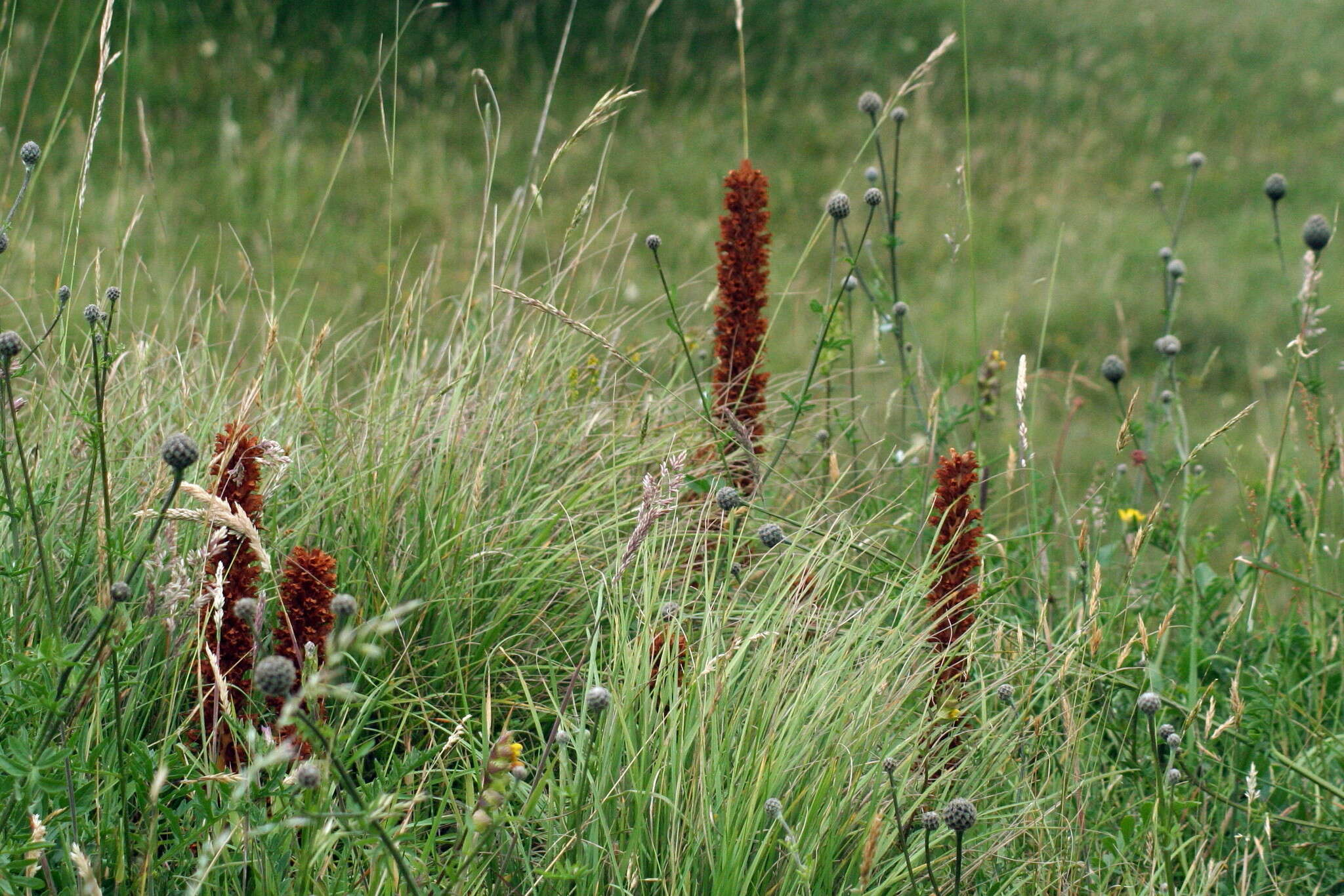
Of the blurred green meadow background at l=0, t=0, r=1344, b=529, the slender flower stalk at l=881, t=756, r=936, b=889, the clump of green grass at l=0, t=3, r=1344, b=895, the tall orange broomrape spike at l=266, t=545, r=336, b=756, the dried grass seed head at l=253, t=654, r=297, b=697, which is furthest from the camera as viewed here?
the blurred green meadow background at l=0, t=0, r=1344, b=529

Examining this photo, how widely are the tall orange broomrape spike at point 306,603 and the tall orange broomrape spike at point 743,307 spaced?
98cm

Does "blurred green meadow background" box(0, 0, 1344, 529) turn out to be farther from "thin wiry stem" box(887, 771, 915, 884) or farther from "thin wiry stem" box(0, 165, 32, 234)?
"thin wiry stem" box(887, 771, 915, 884)

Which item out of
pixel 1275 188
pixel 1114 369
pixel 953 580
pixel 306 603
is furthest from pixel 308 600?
pixel 1275 188

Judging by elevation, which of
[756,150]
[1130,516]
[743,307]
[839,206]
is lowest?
[756,150]

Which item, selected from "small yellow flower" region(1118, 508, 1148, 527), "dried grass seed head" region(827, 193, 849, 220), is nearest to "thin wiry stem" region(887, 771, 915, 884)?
"dried grass seed head" region(827, 193, 849, 220)

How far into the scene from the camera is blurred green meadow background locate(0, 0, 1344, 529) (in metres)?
7.09

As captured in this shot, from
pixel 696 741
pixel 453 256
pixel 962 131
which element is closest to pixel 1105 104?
pixel 962 131

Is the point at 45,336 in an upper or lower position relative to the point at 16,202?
lower

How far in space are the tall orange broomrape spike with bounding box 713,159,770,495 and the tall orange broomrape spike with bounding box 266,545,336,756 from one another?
977 millimetres

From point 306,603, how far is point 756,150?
8557mm

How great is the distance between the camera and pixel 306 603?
1818mm

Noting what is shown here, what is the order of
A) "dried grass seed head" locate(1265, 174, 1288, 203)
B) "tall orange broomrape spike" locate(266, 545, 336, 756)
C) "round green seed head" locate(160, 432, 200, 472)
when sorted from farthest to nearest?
"dried grass seed head" locate(1265, 174, 1288, 203) < "tall orange broomrape spike" locate(266, 545, 336, 756) < "round green seed head" locate(160, 432, 200, 472)

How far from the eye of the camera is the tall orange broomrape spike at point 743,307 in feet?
8.64

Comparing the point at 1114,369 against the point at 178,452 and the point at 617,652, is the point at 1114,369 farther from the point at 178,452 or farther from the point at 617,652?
the point at 178,452
